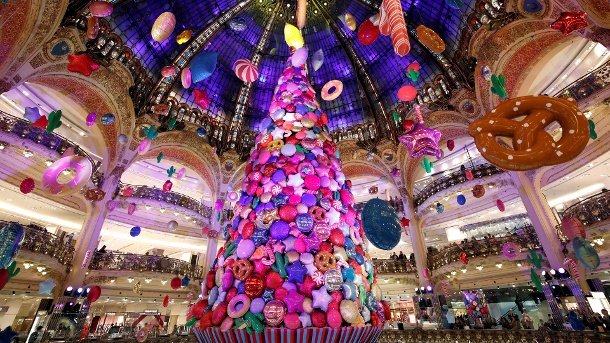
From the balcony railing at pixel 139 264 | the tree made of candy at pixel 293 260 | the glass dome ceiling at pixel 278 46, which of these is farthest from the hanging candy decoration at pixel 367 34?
the balcony railing at pixel 139 264

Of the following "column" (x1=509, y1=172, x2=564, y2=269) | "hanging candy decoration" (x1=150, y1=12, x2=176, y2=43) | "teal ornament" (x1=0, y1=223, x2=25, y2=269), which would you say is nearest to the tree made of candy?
"hanging candy decoration" (x1=150, y1=12, x2=176, y2=43)

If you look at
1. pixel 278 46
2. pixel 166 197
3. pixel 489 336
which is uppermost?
pixel 278 46

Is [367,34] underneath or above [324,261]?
above

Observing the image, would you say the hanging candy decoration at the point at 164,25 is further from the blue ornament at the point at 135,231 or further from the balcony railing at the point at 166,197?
the balcony railing at the point at 166,197

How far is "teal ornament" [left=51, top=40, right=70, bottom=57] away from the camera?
10344mm

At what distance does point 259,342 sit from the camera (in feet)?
7.76

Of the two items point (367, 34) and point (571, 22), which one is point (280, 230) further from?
point (571, 22)

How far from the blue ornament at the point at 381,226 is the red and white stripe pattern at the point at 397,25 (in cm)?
306

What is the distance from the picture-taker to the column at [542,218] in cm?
1099

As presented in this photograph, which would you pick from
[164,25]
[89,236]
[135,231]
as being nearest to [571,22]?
[164,25]

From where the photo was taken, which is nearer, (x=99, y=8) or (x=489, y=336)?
(x=489, y=336)

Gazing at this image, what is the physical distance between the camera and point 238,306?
249cm

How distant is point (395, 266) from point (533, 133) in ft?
46.2

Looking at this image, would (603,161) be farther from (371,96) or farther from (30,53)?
(30,53)
